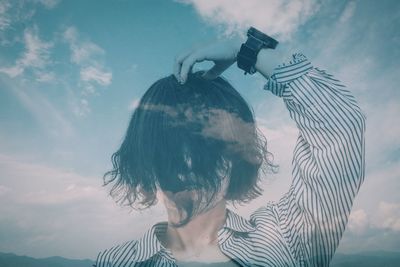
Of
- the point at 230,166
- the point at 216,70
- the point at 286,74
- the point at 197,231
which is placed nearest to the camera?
the point at 286,74

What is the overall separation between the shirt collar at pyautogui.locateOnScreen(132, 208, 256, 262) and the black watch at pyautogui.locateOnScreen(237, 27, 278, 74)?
47.2 inches

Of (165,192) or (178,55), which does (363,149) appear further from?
(165,192)

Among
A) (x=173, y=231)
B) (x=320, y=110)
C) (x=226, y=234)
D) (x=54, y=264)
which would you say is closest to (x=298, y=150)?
(x=320, y=110)

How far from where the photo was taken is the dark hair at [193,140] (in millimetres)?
2664

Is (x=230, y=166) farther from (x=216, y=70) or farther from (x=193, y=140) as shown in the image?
(x=216, y=70)

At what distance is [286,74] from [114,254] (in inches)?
78.6

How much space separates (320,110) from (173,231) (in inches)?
62.1

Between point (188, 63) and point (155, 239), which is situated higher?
point (188, 63)

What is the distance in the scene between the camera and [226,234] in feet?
7.27

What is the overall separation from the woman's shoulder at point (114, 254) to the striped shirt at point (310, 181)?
0.22m

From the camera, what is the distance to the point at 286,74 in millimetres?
1966

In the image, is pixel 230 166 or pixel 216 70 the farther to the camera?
pixel 230 166

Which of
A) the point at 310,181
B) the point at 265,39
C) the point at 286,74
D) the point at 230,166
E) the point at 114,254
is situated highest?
the point at 265,39

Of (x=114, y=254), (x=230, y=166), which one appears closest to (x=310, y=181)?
(x=230, y=166)
